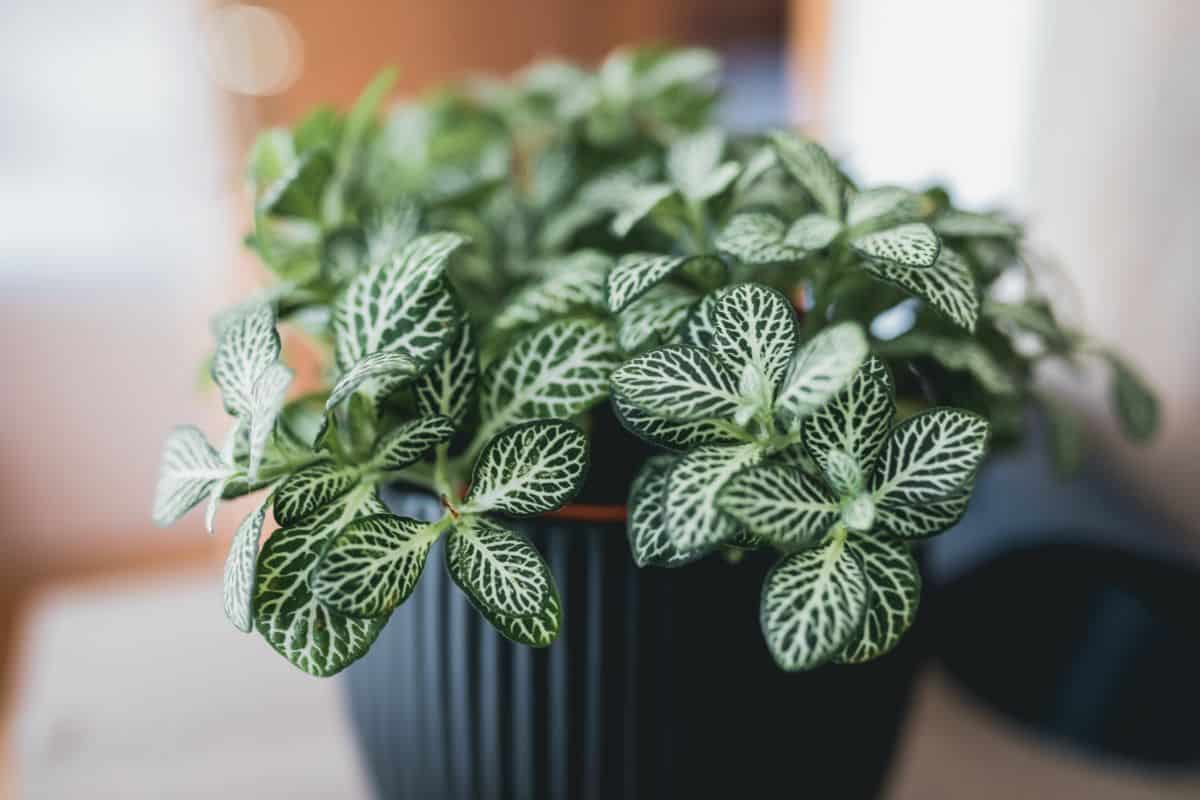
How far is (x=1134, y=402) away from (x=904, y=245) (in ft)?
0.73

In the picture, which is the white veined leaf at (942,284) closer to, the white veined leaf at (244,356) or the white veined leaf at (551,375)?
the white veined leaf at (551,375)

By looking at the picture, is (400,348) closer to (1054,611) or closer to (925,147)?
(1054,611)

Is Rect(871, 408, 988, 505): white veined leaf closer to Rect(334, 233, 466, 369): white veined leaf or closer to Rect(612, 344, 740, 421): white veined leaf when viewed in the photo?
Rect(612, 344, 740, 421): white veined leaf

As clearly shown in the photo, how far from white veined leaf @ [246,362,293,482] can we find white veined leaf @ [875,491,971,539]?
19 cm

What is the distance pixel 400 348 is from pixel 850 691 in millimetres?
250

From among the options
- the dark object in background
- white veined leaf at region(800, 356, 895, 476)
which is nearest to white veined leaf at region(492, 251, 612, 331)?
white veined leaf at region(800, 356, 895, 476)

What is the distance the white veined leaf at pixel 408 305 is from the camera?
318 mm

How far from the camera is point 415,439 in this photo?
1.03ft

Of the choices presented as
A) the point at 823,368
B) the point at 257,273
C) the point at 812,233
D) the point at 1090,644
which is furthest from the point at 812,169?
the point at 257,273

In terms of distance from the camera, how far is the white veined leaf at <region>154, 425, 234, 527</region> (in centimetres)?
32

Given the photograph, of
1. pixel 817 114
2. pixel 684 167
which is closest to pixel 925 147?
pixel 817 114

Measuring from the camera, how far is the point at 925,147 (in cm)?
111

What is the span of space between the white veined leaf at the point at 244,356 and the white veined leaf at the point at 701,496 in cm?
14

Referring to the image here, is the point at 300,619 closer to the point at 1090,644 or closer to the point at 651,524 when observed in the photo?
the point at 651,524
